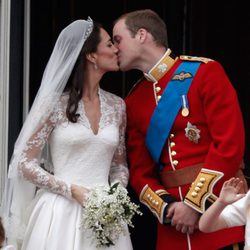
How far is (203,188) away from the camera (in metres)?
4.18

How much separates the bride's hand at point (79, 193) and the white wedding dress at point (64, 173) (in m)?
0.02

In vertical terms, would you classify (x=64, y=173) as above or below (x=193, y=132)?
below

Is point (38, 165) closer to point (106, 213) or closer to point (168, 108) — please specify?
point (106, 213)

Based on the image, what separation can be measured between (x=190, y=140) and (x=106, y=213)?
589mm

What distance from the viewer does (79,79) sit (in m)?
4.36

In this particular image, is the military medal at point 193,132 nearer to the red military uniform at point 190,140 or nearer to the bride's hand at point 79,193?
the red military uniform at point 190,140

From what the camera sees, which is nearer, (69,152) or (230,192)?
(230,192)

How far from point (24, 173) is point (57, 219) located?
0.27 meters

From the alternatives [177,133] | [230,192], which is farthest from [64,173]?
[230,192]

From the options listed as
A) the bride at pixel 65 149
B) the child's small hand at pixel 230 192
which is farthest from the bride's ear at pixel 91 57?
the child's small hand at pixel 230 192

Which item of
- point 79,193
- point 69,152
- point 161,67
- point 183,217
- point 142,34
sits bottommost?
point 183,217

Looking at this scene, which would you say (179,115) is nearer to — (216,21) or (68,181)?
(68,181)

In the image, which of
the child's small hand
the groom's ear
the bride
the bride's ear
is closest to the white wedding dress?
the bride

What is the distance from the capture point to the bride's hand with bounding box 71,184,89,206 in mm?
4164
